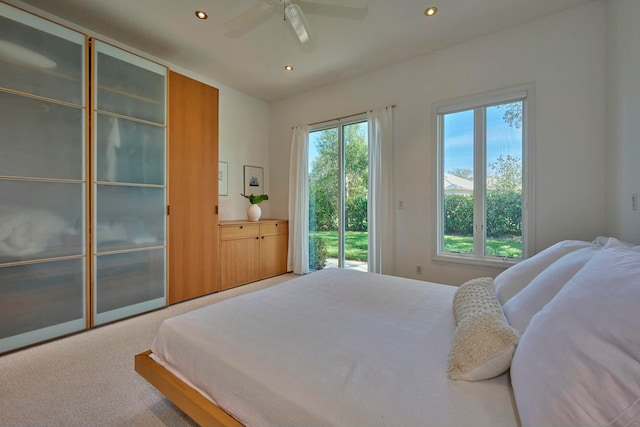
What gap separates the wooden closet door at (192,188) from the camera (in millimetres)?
3074

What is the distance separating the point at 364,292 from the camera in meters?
1.88

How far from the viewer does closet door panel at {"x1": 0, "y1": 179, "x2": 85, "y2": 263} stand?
6.87ft

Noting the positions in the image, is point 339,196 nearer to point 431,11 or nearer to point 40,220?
point 431,11

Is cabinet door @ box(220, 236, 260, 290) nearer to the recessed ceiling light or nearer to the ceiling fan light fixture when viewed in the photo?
the ceiling fan light fixture

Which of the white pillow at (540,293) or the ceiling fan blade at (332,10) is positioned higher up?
the ceiling fan blade at (332,10)

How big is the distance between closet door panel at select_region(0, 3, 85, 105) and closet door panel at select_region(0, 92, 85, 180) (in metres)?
0.10

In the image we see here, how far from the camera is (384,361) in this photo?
3.43ft

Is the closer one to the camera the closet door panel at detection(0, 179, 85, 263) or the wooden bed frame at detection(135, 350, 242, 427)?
the wooden bed frame at detection(135, 350, 242, 427)

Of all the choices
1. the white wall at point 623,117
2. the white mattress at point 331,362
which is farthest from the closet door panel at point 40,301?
the white wall at point 623,117

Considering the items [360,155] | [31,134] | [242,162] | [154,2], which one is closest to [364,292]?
[360,155]

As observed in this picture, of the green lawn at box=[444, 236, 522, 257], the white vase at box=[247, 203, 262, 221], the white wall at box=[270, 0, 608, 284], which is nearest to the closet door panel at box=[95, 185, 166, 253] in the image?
the white vase at box=[247, 203, 262, 221]

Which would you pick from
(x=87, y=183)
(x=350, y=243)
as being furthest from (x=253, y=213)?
(x=87, y=183)

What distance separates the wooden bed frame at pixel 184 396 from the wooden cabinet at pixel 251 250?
2218 millimetres

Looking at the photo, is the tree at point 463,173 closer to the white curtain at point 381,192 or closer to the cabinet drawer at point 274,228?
the white curtain at point 381,192
